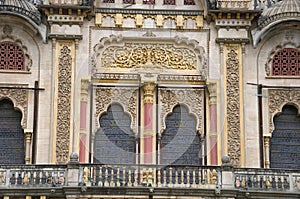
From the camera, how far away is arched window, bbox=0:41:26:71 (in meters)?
24.2

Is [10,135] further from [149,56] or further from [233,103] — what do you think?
[233,103]

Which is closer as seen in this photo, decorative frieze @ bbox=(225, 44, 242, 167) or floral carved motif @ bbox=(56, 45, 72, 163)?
floral carved motif @ bbox=(56, 45, 72, 163)

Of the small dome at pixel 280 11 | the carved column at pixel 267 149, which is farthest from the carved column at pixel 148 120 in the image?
the small dome at pixel 280 11

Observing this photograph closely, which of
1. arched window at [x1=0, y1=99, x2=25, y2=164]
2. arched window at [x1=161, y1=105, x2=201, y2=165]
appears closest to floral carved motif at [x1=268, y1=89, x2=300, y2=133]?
arched window at [x1=161, y1=105, x2=201, y2=165]

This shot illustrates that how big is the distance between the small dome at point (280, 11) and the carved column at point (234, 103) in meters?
1.05

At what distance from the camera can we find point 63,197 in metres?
21.3

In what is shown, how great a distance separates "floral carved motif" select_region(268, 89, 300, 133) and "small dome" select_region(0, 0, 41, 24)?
6893 millimetres

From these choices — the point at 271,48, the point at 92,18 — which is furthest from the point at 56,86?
the point at 271,48

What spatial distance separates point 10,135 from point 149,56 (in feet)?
14.7

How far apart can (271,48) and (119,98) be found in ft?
15.1

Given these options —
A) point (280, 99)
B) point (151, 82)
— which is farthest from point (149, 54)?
point (280, 99)

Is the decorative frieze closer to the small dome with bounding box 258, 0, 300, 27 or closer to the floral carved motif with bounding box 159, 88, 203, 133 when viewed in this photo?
the floral carved motif with bounding box 159, 88, 203, 133

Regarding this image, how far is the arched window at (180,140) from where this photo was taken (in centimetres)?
2373

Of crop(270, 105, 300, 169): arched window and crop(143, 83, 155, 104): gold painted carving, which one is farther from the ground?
crop(143, 83, 155, 104): gold painted carving
